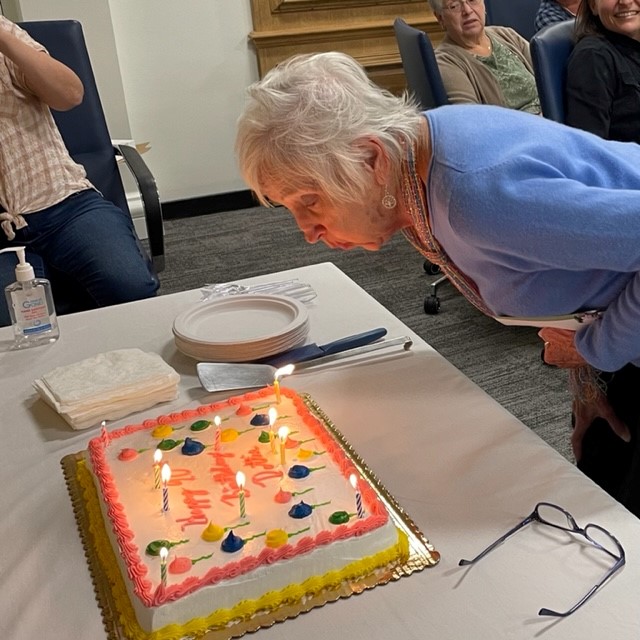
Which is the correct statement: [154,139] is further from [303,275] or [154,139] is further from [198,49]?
[303,275]

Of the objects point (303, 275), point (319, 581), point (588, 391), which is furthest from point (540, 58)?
point (319, 581)

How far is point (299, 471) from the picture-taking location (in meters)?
0.97

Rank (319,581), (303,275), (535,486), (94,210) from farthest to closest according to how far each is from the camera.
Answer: (94,210), (303,275), (535,486), (319,581)

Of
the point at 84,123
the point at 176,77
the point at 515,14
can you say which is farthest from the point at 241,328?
the point at 176,77

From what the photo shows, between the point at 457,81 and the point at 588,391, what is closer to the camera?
the point at 588,391

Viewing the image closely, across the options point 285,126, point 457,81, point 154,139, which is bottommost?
point 154,139

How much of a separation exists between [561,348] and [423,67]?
1.76 metres

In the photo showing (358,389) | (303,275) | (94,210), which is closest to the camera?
(358,389)

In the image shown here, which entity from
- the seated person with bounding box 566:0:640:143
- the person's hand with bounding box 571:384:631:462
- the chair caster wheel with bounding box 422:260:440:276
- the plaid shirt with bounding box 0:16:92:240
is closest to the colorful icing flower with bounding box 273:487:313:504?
the person's hand with bounding box 571:384:631:462

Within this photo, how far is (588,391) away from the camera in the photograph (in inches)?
53.3

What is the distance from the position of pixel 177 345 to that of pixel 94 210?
40.4 inches

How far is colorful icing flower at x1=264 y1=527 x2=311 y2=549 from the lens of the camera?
0.84 m

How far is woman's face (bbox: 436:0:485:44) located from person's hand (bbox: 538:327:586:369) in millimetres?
2184

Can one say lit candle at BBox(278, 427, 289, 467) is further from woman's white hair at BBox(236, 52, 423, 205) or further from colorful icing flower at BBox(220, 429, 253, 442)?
woman's white hair at BBox(236, 52, 423, 205)
